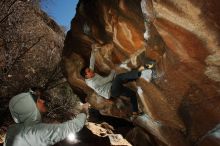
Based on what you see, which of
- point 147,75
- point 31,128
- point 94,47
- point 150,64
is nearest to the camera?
point 31,128

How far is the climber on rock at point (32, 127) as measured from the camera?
421cm

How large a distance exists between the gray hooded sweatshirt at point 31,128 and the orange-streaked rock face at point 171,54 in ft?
5.78

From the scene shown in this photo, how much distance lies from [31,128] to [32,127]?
0.02 m

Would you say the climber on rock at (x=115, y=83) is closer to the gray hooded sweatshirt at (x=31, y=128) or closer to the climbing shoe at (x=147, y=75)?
the climbing shoe at (x=147, y=75)

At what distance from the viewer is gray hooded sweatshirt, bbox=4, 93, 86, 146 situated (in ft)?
13.8

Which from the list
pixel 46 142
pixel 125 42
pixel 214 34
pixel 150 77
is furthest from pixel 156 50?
pixel 46 142

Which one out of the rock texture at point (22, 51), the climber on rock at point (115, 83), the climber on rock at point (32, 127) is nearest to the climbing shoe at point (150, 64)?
the climber on rock at point (115, 83)

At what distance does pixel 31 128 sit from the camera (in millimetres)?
4246

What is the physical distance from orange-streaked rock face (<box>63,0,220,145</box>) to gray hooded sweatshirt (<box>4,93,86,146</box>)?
1760 mm

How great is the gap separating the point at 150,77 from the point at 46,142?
7.91ft

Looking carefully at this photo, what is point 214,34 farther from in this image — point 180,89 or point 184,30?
point 180,89

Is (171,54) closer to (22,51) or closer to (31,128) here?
(31,128)

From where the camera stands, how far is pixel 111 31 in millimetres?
8070

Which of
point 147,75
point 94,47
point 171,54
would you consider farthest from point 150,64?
point 94,47
